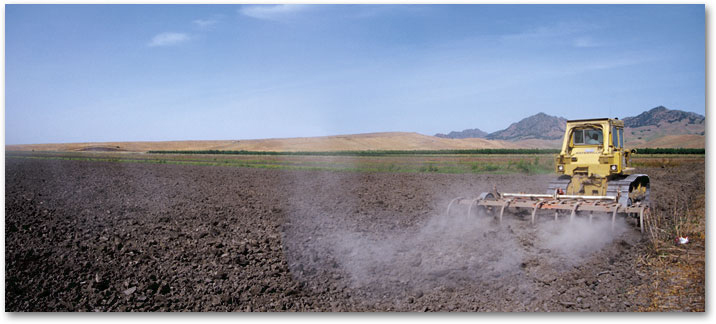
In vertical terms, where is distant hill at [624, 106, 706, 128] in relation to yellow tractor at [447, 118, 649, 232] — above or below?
above

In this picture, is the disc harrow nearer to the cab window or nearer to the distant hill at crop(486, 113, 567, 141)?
the cab window

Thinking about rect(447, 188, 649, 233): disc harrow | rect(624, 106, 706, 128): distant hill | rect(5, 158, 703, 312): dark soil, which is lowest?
rect(5, 158, 703, 312): dark soil

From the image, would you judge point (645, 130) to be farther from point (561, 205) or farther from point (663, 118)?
point (561, 205)

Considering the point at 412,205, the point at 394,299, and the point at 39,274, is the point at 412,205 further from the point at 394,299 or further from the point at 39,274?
the point at 39,274

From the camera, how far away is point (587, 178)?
724 cm

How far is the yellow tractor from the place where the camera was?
21.5ft

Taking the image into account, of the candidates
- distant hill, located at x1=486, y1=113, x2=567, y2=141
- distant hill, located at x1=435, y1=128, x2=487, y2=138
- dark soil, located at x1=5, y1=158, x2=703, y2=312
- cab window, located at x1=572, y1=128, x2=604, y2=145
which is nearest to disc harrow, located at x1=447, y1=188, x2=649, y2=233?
dark soil, located at x1=5, y1=158, x2=703, y2=312

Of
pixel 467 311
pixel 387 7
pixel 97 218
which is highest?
pixel 387 7

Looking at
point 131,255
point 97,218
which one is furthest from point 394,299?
point 97,218

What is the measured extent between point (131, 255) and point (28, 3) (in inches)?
111

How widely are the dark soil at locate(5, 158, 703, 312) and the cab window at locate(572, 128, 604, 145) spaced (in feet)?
4.08

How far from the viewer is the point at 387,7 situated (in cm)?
514

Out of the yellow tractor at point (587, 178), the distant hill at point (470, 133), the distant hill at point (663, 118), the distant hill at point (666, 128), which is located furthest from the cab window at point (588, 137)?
the distant hill at point (470, 133)

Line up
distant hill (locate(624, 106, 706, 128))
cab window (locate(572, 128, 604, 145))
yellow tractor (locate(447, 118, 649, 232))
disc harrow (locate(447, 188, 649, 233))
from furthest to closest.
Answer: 1. cab window (locate(572, 128, 604, 145))
2. yellow tractor (locate(447, 118, 649, 232))
3. disc harrow (locate(447, 188, 649, 233))
4. distant hill (locate(624, 106, 706, 128))
